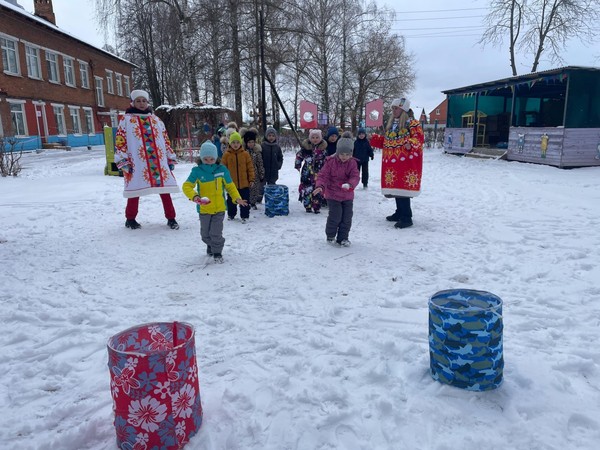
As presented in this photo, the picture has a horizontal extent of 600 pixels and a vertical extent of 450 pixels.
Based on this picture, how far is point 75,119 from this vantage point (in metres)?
30.5

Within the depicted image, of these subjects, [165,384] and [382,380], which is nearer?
[165,384]

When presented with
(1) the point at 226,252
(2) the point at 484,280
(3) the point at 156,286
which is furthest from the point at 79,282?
(2) the point at 484,280

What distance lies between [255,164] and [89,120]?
96.9ft

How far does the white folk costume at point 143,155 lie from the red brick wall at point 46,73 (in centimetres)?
2187

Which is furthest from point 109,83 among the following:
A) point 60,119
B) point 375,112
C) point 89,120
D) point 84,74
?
point 375,112

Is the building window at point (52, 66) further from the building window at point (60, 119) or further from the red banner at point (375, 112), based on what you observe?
the red banner at point (375, 112)

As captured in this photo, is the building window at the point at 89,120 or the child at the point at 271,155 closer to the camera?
the child at the point at 271,155

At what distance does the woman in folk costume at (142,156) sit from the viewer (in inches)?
246

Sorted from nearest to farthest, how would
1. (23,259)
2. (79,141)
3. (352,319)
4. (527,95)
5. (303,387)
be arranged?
(303,387) → (352,319) → (23,259) → (527,95) → (79,141)

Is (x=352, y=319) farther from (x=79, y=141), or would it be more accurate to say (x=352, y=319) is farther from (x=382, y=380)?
(x=79, y=141)

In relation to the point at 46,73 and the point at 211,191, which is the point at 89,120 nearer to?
the point at 46,73

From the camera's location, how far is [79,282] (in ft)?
14.7

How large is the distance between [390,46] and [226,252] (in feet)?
98.6

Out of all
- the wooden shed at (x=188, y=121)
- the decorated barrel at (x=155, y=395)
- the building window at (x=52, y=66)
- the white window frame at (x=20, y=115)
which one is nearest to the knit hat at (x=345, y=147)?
the decorated barrel at (x=155, y=395)
